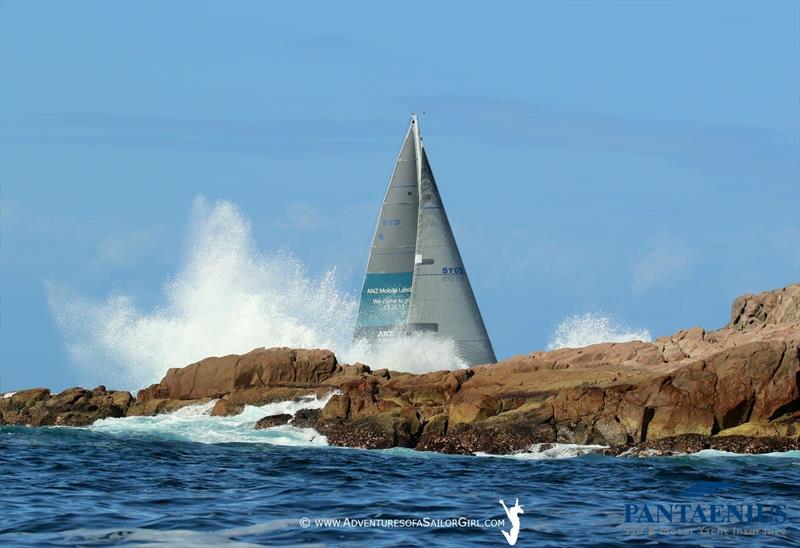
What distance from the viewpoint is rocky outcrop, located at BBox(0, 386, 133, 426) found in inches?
1495

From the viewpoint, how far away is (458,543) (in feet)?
50.4

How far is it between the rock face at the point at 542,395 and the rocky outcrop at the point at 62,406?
51mm

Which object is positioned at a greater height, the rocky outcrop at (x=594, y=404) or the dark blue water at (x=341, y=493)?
the rocky outcrop at (x=594, y=404)

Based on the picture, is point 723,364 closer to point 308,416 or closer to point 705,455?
point 705,455

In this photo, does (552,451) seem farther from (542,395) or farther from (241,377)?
(241,377)

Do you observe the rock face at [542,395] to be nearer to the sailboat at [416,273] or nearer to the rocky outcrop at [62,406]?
the rocky outcrop at [62,406]

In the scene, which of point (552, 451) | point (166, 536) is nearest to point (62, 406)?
point (552, 451)

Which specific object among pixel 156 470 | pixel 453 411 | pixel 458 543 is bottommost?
pixel 458 543

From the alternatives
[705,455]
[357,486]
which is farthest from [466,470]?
[705,455]

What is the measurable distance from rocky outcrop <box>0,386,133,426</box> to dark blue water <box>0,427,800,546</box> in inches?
268

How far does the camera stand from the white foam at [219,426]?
32281 mm

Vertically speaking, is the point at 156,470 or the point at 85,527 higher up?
the point at 156,470

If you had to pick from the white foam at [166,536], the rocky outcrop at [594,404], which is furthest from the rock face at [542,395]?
the white foam at [166,536]

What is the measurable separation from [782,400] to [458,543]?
16398 mm
